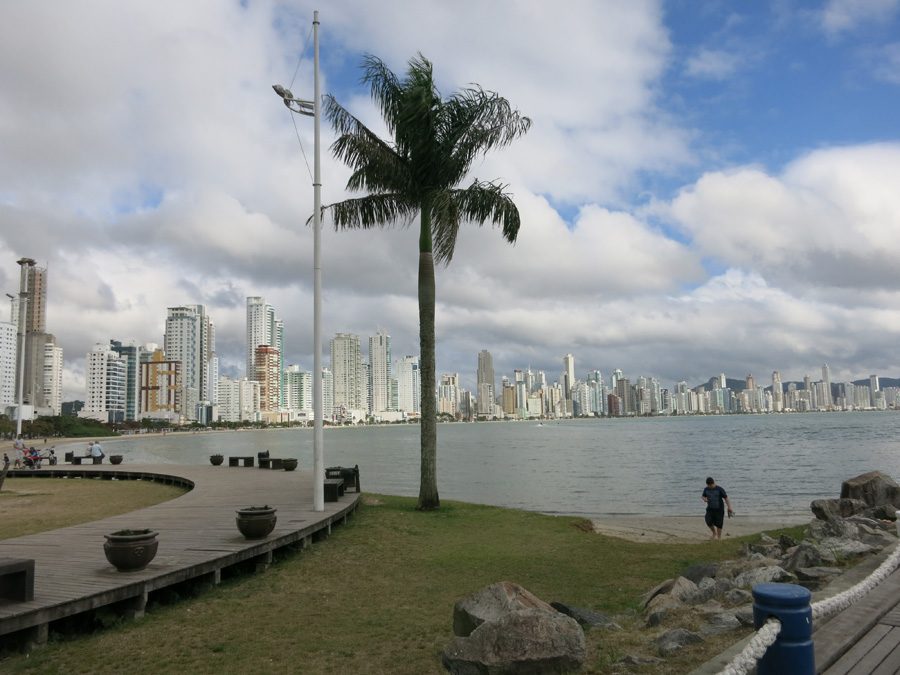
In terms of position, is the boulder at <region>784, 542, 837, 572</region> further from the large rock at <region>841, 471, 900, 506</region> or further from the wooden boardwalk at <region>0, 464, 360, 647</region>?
the large rock at <region>841, 471, 900, 506</region>

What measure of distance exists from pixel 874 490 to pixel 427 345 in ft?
40.0

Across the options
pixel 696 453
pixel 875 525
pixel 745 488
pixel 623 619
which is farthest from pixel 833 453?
pixel 623 619

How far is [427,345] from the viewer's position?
18.4 meters

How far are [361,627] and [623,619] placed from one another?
3327 mm

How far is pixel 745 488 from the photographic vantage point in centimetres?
3694

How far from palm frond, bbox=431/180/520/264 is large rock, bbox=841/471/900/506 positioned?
36.8 ft

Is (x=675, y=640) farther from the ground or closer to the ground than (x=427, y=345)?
closer to the ground

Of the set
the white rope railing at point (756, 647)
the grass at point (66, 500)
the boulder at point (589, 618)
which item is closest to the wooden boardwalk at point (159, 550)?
the grass at point (66, 500)

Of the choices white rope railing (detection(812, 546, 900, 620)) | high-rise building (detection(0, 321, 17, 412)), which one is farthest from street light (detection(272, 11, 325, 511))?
high-rise building (detection(0, 321, 17, 412))

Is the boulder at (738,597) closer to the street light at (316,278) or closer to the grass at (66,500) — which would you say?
the street light at (316,278)

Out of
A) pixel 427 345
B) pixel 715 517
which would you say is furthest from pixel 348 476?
pixel 715 517

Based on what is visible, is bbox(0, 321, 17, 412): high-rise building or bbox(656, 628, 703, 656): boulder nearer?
bbox(656, 628, 703, 656): boulder

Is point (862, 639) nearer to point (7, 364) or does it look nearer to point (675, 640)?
point (675, 640)

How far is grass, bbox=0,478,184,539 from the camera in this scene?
15.9 metres
